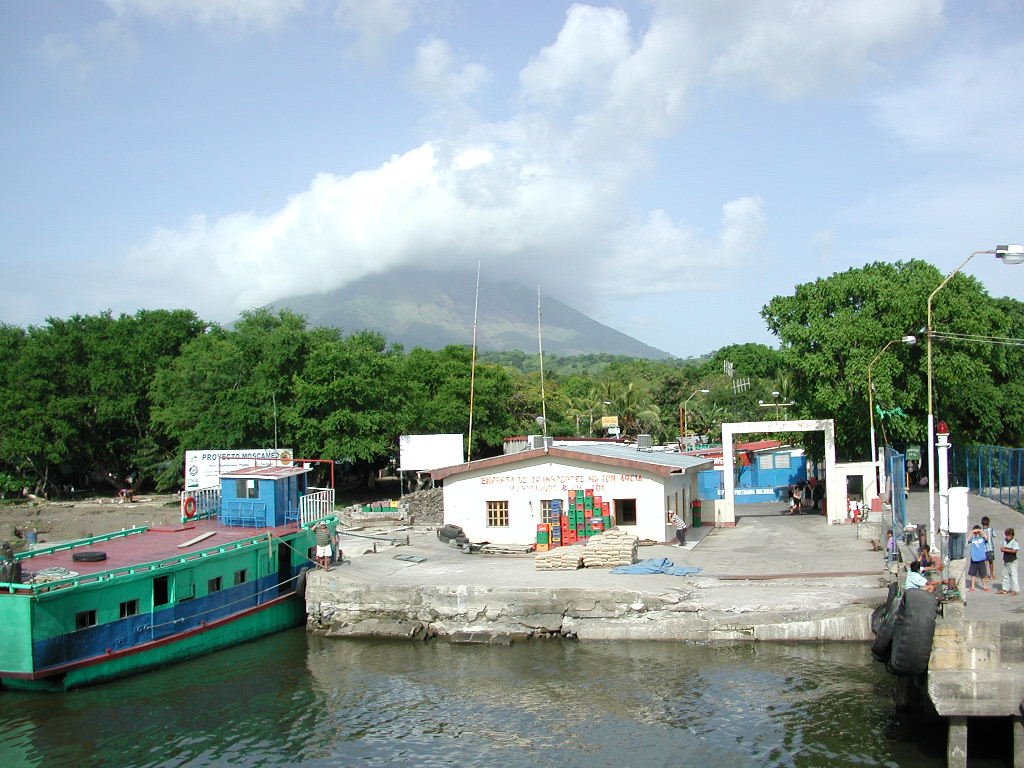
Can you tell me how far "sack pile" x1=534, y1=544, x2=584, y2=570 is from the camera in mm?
25969

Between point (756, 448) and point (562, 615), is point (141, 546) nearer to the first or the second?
point (562, 615)

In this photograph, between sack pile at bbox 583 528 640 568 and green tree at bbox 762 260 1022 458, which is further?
green tree at bbox 762 260 1022 458

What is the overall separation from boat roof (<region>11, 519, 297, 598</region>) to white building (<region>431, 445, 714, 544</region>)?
20.7ft

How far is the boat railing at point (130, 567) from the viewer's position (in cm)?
1959

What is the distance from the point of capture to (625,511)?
30.8 meters

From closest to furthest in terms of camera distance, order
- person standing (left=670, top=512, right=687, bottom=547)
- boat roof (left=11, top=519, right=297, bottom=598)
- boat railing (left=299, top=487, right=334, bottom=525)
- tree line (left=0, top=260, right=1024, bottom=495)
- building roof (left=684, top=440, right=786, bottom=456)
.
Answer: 1. boat roof (left=11, top=519, right=297, bottom=598)
2. boat railing (left=299, top=487, right=334, bottom=525)
3. person standing (left=670, top=512, right=687, bottom=547)
4. tree line (left=0, top=260, right=1024, bottom=495)
5. building roof (left=684, top=440, right=786, bottom=456)

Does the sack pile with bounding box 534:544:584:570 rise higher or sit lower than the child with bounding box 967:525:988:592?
lower

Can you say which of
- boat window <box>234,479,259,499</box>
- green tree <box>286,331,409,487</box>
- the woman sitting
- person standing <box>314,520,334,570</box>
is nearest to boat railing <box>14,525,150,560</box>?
boat window <box>234,479,259,499</box>

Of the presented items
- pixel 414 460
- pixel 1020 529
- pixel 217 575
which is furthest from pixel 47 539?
pixel 1020 529

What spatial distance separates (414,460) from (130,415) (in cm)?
2651

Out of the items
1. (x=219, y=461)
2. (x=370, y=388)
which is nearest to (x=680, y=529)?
(x=219, y=461)

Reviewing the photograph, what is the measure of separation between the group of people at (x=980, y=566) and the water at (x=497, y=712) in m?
2.80

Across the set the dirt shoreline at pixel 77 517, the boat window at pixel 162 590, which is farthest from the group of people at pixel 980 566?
the dirt shoreline at pixel 77 517

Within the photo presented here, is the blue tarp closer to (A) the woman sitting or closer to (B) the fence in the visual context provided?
(A) the woman sitting
